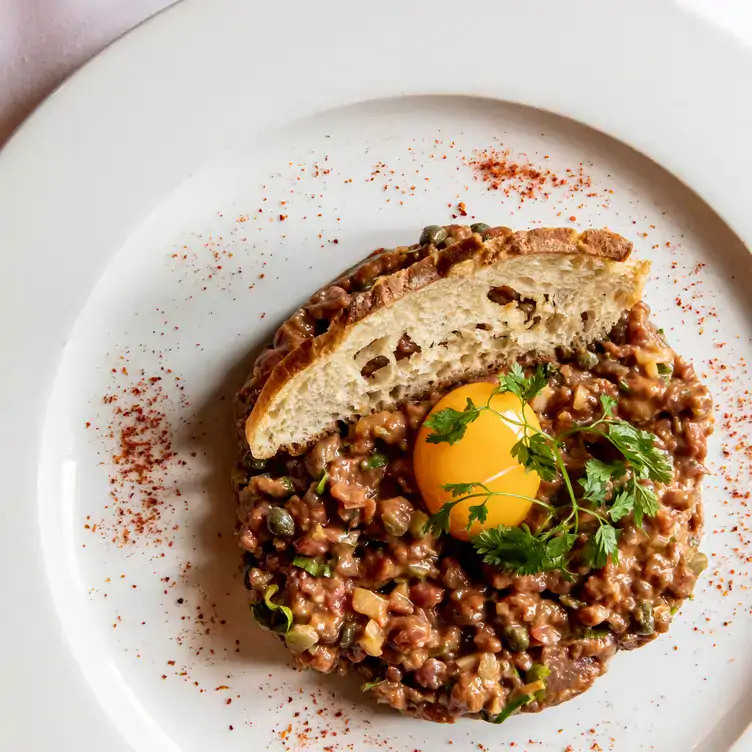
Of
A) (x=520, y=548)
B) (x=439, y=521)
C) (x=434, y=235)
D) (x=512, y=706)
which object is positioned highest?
(x=434, y=235)

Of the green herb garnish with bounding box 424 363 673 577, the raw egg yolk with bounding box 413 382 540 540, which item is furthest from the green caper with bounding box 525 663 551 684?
the raw egg yolk with bounding box 413 382 540 540

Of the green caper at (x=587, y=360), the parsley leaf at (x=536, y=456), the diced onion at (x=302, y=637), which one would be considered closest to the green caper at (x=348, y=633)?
the diced onion at (x=302, y=637)

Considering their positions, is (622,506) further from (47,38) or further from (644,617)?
(47,38)

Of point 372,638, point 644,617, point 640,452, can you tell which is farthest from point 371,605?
point 640,452

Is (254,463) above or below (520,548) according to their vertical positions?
above

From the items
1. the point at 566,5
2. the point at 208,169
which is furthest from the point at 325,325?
the point at 566,5

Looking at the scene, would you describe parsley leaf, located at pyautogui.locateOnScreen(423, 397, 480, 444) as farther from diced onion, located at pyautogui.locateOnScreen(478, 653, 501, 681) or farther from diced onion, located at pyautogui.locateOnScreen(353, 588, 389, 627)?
diced onion, located at pyautogui.locateOnScreen(478, 653, 501, 681)

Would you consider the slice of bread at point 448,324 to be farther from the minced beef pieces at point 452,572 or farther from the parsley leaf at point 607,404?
the parsley leaf at point 607,404
